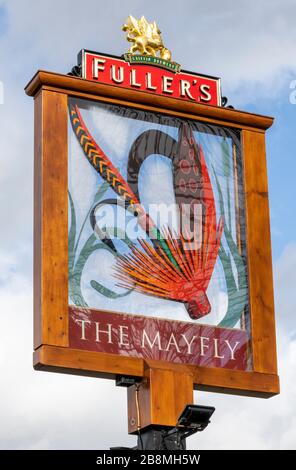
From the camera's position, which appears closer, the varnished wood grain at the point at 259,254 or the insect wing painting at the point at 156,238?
the insect wing painting at the point at 156,238

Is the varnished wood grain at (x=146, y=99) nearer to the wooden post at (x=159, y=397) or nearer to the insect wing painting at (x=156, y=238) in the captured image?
the insect wing painting at (x=156, y=238)

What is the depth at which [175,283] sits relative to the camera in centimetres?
1336

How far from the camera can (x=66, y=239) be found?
1284 centimetres

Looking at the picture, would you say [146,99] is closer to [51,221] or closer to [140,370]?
[51,221]

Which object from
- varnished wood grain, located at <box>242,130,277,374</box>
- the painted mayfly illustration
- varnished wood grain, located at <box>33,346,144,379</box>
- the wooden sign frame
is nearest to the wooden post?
the wooden sign frame

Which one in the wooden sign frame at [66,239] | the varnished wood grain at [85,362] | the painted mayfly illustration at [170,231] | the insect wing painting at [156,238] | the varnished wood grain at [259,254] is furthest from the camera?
the varnished wood grain at [259,254]

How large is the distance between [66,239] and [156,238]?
3.27 feet

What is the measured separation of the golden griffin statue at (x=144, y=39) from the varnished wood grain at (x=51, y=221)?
128cm

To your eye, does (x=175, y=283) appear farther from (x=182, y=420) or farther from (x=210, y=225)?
(x=182, y=420)

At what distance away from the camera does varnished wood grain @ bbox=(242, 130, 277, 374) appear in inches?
529

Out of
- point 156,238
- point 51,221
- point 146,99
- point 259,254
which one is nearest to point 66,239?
point 51,221

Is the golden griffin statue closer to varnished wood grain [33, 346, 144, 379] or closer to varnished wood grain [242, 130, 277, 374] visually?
varnished wood grain [242, 130, 277, 374]

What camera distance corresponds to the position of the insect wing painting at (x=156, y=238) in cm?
1288

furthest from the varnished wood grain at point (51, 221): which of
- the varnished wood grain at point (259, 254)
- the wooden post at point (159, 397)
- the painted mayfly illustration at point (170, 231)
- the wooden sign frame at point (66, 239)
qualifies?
the varnished wood grain at point (259, 254)
